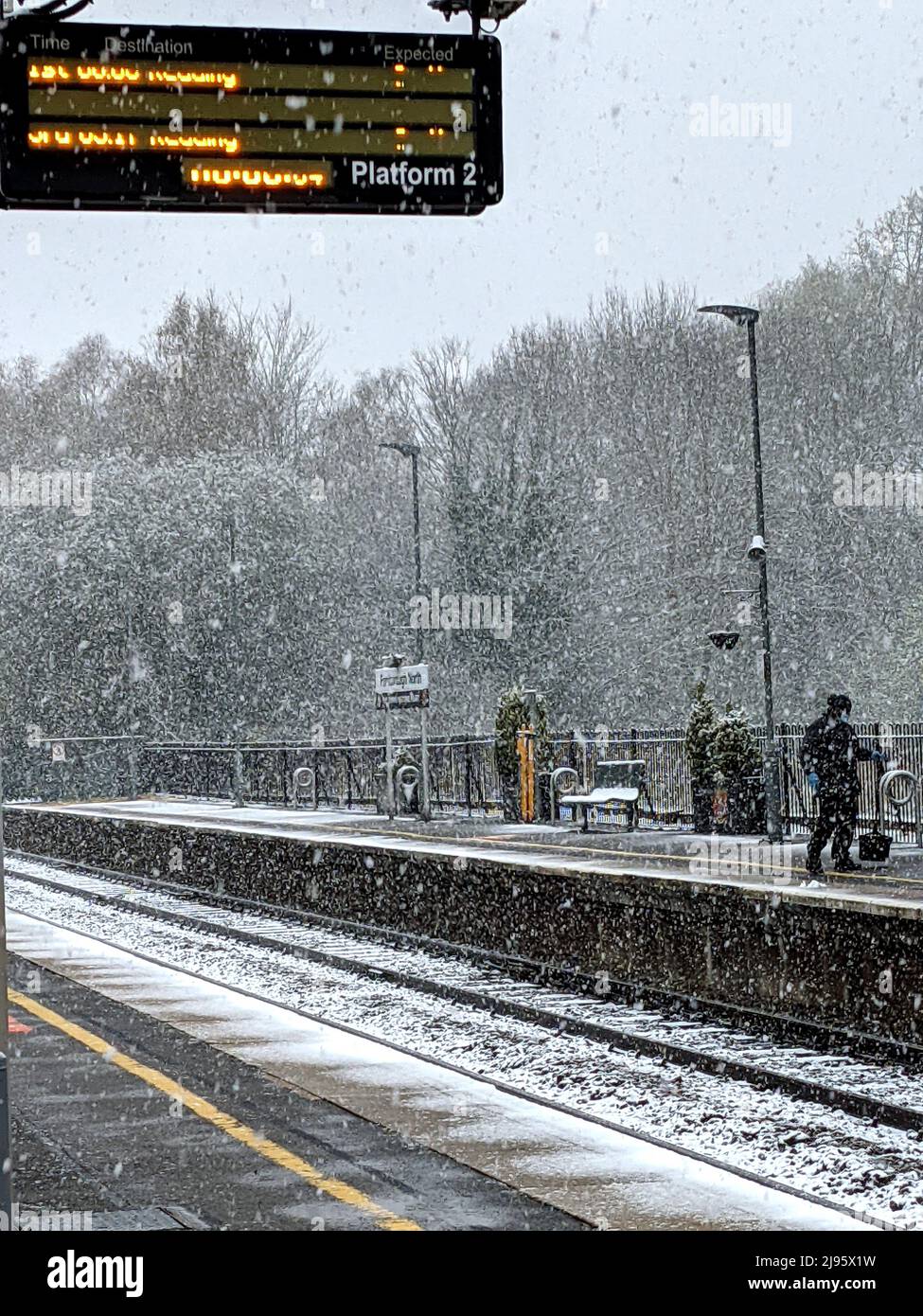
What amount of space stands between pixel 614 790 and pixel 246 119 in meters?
23.7

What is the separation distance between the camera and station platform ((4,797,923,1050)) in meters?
11.6

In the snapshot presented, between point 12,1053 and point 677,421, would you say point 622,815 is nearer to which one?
point 12,1053

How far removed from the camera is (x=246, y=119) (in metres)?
7.27

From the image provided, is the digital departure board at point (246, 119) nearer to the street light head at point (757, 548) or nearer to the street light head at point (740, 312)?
the street light head at point (740, 312)

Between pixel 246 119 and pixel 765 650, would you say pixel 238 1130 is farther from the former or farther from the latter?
pixel 765 650

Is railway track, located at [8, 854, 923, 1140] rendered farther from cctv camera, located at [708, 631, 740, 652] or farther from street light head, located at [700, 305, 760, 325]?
street light head, located at [700, 305, 760, 325]

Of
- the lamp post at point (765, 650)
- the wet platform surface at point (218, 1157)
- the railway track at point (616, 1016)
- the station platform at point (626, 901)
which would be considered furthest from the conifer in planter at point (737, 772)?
the wet platform surface at point (218, 1157)

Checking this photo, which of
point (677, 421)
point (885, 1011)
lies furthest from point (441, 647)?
point (885, 1011)

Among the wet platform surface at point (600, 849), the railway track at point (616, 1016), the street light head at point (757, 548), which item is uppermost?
the street light head at point (757, 548)

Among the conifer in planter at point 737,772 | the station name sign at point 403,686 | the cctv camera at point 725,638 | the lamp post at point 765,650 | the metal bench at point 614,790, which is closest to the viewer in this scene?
the lamp post at point 765,650

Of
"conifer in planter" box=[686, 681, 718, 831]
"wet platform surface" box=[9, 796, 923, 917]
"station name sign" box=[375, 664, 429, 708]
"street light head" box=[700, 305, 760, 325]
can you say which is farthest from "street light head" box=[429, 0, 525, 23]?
"station name sign" box=[375, 664, 429, 708]

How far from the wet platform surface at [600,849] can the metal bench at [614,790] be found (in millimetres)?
445

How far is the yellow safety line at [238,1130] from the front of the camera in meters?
7.02

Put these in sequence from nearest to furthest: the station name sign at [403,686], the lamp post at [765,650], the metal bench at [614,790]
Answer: the lamp post at [765,650] → the metal bench at [614,790] → the station name sign at [403,686]
